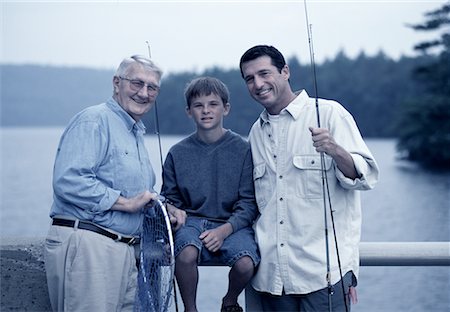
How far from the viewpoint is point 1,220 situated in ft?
128

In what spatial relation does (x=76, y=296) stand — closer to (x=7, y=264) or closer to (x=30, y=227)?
(x=7, y=264)

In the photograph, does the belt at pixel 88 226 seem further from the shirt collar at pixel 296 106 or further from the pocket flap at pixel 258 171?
the shirt collar at pixel 296 106

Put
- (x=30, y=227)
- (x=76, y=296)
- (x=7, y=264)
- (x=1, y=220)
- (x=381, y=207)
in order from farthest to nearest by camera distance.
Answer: (x=381, y=207)
(x=1, y=220)
(x=30, y=227)
(x=7, y=264)
(x=76, y=296)

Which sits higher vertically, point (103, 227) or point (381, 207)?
point (103, 227)

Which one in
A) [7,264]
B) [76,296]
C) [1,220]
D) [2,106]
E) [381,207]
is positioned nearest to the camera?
Answer: [76,296]

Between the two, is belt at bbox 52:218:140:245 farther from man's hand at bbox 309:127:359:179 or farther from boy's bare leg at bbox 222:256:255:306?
man's hand at bbox 309:127:359:179

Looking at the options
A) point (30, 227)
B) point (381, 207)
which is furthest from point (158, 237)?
point (381, 207)

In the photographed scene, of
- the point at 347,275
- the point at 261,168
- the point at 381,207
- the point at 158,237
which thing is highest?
the point at 261,168

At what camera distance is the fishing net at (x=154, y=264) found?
12.9ft

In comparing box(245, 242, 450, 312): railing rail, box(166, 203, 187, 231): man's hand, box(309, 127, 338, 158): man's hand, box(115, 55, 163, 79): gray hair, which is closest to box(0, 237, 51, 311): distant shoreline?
box(166, 203, 187, 231): man's hand

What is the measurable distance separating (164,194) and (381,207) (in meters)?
41.5

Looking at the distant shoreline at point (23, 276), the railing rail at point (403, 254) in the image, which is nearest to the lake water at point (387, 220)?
the distant shoreline at point (23, 276)

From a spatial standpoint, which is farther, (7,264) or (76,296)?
(7,264)

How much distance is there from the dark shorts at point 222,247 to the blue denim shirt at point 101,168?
0.83ft
